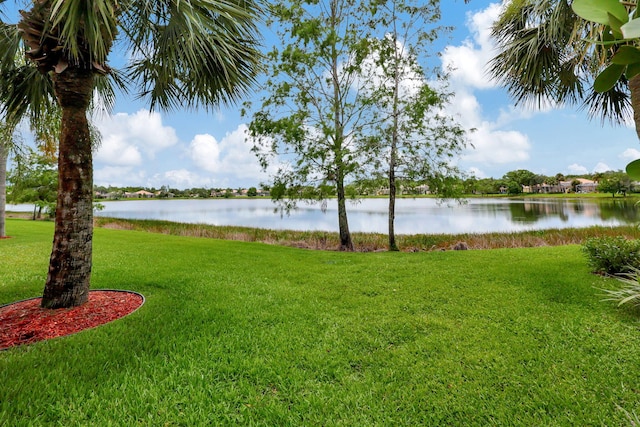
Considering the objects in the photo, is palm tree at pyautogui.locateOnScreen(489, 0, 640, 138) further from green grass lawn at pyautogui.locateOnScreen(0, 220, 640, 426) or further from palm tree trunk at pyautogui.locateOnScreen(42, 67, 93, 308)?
palm tree trunk at pyautogui.locateOnScreen(42, 67, 93, 308)

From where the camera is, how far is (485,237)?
11.7 metres

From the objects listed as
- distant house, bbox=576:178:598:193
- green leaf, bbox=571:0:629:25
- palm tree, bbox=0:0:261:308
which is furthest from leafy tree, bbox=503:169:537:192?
green leaf, bbox=571:0:629:25

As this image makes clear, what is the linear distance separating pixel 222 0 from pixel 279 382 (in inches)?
168

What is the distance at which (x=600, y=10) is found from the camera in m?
0.47

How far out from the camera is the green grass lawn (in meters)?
1.97

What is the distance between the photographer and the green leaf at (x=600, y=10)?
18.3 inches

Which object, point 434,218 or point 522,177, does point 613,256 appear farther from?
point 522,177

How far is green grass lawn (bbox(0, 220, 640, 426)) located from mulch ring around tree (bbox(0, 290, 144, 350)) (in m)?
0.24

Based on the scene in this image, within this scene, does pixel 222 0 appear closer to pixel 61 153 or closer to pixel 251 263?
pixel 61 153

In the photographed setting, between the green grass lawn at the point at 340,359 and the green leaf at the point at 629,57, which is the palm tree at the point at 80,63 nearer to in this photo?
the green grass lawn at the point at 340,359

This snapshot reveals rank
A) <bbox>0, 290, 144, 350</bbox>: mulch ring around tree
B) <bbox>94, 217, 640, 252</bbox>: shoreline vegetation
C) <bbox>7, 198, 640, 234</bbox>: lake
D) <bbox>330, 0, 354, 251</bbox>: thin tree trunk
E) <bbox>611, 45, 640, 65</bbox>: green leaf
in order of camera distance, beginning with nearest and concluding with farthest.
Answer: <bbox>611, 45, 640, 65</bbox>: green leaf, <bbox>0, 290, 144, 350</bbox>: mulch ring around tree, <bbox>330, 0, 354, 251</bbox>: thin tree trunk, <bbox>94, 217, 640, 252</bbox>: shoreline vegetation, <bbox>7, 198, 640, 234</bbox>: lake

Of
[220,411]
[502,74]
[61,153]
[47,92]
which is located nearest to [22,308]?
[61,153]

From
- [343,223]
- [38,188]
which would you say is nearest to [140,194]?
[38,188]

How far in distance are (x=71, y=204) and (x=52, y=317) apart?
1166 mm
